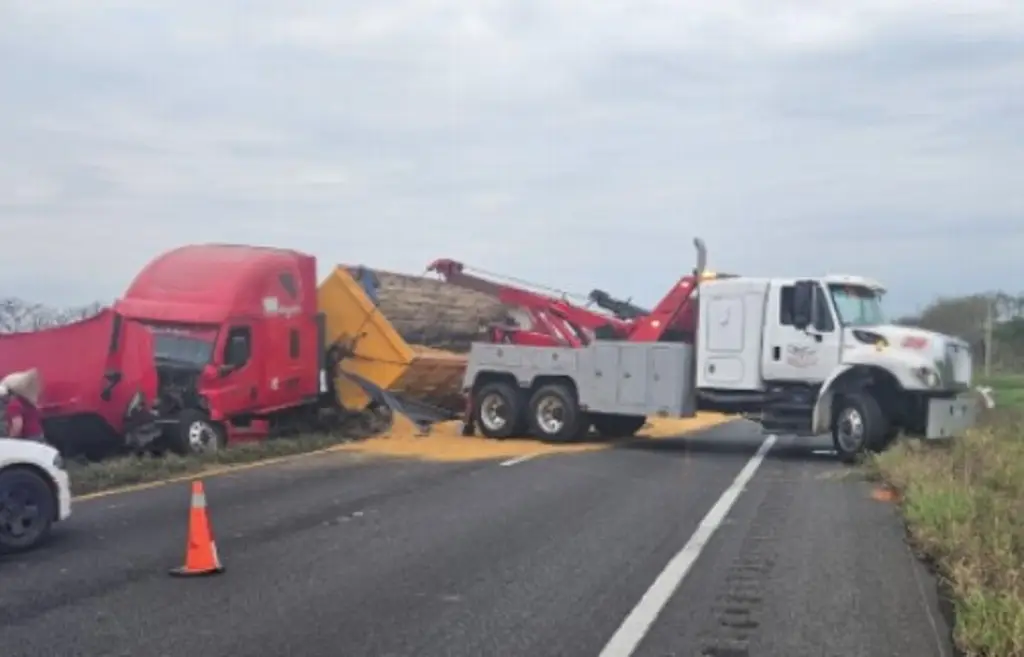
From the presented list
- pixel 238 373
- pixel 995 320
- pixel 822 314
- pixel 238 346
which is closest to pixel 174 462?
pixel 238 373

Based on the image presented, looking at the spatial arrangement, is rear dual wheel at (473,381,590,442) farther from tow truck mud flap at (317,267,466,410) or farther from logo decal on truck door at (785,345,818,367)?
logo decal on truck door at (785,345,818,367)

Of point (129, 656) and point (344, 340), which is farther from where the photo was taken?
point (344, 340)

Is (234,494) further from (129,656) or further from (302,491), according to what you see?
(129,656)

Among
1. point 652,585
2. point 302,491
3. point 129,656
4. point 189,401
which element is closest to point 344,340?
point 189,401

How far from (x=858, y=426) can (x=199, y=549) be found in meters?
11.7

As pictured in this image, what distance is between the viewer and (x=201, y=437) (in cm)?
1836

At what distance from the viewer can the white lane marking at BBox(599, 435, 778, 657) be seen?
22.0ft

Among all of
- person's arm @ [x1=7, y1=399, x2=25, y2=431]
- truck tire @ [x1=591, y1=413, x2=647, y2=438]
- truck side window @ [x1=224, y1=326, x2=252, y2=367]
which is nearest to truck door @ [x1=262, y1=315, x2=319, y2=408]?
truck side window @ [x1=224, y1=326, x2=252, y2=367]

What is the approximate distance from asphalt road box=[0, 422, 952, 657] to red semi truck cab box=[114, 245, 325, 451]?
4.47m

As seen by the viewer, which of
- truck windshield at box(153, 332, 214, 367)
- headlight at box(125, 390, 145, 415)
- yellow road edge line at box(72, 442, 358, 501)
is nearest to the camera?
yellow road edge line at box(72, 442, 358, 501)

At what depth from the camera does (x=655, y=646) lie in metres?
6.66

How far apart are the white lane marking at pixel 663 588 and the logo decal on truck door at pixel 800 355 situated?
18.4 feet

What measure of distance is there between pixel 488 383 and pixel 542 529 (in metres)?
11.4

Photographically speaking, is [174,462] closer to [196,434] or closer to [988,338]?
[196,434]
